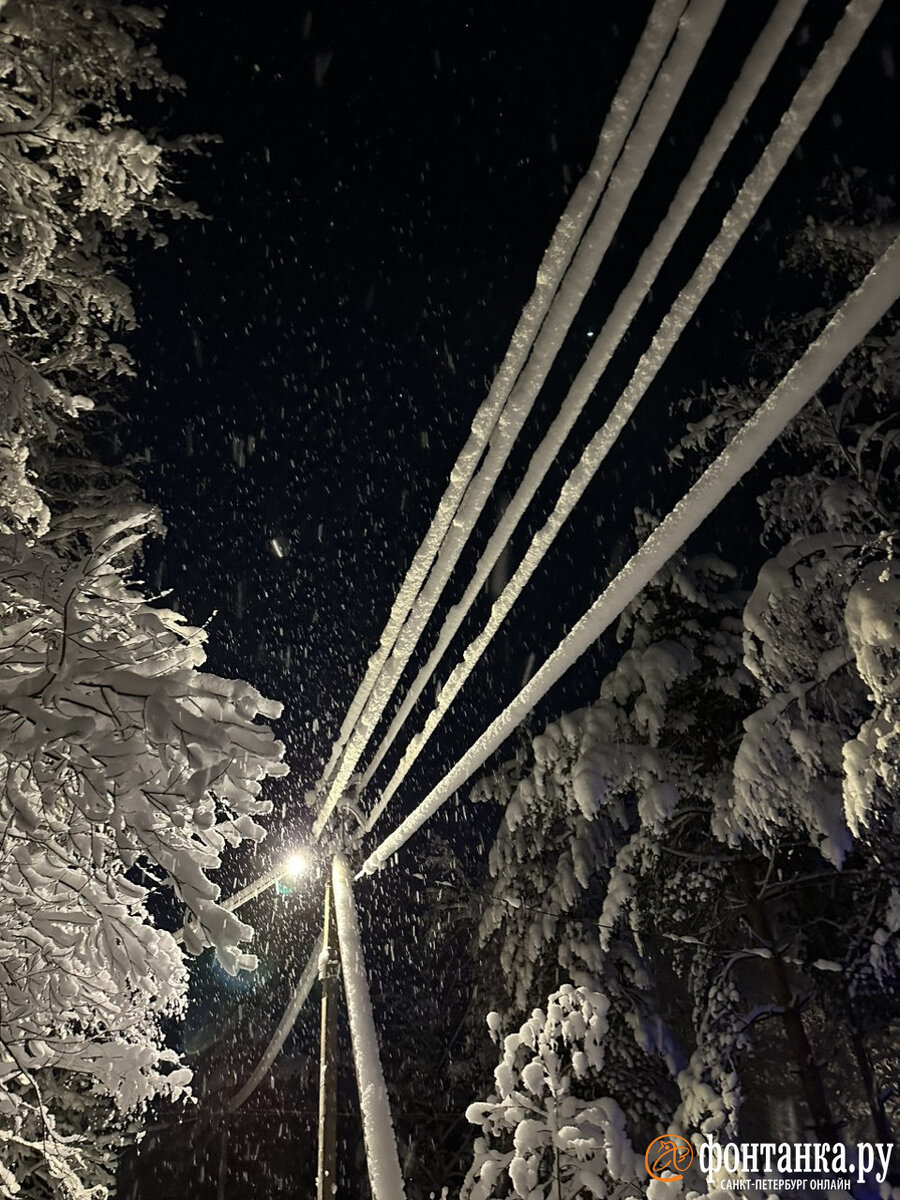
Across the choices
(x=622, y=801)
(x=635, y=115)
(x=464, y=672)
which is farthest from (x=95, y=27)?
(x=622, y=801)

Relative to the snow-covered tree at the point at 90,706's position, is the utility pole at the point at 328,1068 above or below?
below

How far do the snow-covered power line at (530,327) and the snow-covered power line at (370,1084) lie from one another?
224cm

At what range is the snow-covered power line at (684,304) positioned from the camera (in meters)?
1.45

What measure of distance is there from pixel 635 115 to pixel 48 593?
2.59m

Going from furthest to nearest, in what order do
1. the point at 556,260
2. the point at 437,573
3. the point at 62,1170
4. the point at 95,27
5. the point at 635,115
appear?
the point at 62,1170 < the point at 95,27 < the point at 437,573 < the point at 556,260 < the point at 635,115

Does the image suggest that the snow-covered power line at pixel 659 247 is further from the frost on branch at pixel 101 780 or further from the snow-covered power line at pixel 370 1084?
the snow-covered power line at pixel 370 1084

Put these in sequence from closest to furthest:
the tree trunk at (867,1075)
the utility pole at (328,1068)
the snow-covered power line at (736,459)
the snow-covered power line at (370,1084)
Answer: the snow-covered power line at (736,459) < the snow-covered power line at (370,1084) < the utility pole at (328,1068) < the tree trunk at (867,1075)

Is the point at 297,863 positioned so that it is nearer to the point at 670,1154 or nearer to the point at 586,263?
the point at 670,1154

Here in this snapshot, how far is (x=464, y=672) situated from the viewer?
141 inches

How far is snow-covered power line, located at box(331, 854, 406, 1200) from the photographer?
386cm

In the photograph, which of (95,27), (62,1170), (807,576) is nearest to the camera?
Result: (95,27)

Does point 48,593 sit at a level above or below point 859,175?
below

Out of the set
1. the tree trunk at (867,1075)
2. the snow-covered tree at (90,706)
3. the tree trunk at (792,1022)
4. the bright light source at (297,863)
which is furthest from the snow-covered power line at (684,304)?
the tree trunk at (867,1075)

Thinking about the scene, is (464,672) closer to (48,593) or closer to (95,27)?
(48,593)
